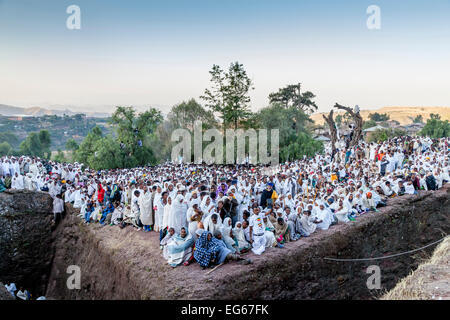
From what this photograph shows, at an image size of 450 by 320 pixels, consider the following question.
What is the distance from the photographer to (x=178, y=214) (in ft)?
25.5

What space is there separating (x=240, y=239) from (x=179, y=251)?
4.83 ft

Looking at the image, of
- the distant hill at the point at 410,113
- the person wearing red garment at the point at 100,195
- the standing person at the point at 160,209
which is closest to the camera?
the standing person at the point at 160,209

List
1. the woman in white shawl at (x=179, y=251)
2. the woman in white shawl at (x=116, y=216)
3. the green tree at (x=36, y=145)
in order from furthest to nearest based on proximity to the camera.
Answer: the green tree at (x=36, y=145), the woman in white shawl at (x=116, y=216), the woman in white shawl at (x=179, y=251)

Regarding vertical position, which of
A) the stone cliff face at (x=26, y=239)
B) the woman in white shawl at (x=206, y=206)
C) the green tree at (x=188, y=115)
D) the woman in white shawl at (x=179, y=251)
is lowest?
the stone cliff face at (x=26, y=239)

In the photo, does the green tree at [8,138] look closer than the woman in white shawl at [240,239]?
No

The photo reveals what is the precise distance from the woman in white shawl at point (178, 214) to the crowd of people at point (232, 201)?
3cm

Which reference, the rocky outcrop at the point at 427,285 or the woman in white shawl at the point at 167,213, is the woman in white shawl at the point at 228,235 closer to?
the woman in white shawl at the point at 167,213

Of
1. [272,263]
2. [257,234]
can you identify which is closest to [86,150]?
[257,234]

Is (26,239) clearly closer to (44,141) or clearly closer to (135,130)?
(135,130)

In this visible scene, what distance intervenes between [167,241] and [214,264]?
1.56m

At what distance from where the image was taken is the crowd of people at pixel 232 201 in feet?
22.5

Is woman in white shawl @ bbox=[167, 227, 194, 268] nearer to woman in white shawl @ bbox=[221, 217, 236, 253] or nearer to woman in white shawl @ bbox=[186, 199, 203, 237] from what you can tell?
woman in white shawl @ bbox=[186, 199, 203, 237]

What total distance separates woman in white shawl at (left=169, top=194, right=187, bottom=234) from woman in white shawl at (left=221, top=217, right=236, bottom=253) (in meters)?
1.32

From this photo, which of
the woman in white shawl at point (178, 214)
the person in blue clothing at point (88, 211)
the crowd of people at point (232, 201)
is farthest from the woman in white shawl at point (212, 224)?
the person in blue clothing at point (88, 211)
